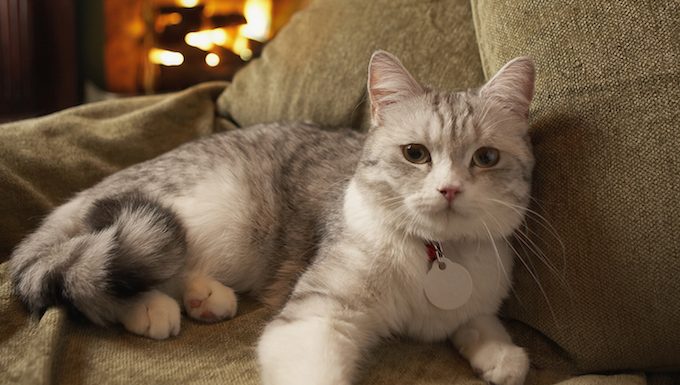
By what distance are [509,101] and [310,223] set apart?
2.15ft

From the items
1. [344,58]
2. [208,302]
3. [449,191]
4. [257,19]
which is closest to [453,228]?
[449,191]

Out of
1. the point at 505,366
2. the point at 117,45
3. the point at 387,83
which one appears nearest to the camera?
the point at 505,366

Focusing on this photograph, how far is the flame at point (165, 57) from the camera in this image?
162 inches

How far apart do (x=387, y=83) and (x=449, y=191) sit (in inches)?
15.0

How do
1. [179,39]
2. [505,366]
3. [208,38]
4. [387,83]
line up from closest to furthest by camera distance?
[505,366], [387,83], [179,39], [208,38]

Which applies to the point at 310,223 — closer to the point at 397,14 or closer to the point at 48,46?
the point at 397,14

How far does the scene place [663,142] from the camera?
132 cm

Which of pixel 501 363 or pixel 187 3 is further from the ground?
pixel 187 3

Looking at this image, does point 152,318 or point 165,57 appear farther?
point 165,57

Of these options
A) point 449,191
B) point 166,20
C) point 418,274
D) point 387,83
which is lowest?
point 166,20

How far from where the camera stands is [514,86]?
1432mm

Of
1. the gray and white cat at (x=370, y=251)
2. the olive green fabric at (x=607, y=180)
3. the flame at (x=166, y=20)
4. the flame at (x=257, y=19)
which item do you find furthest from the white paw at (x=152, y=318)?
the flame at (x=257, y=19)

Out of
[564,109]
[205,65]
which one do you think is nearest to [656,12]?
[564,109]

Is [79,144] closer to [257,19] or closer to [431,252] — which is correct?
[431,252]
